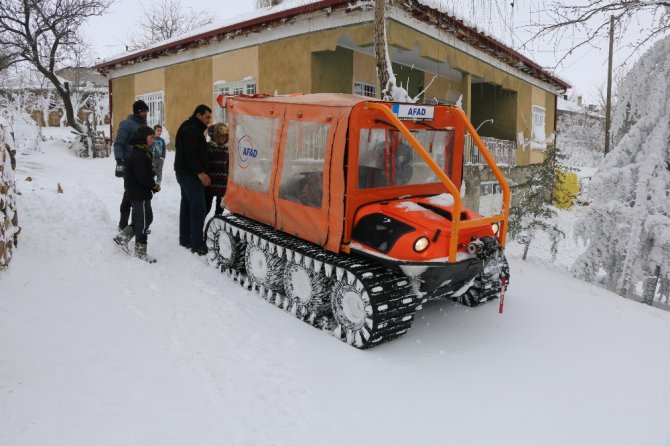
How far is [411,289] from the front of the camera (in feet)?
15.3

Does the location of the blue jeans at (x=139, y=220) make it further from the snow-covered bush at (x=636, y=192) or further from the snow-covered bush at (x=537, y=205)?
the snow-covered bush at (x=636, y=192)

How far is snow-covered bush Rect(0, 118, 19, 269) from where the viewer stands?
17.1 ft

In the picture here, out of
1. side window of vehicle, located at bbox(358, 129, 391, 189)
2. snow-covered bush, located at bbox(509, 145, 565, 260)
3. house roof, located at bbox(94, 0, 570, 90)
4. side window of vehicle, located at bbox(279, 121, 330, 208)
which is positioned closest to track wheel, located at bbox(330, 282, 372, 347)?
side window of vehicle, located at bbox(279, 121, 330, 208)

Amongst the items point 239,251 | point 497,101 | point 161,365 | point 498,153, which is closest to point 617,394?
point 161,365

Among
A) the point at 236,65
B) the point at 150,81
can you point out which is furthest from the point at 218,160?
the point at 150,81

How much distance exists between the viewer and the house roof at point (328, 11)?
10.4 metres

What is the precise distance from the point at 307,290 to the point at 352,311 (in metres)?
0.69

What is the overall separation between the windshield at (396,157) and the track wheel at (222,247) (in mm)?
2198

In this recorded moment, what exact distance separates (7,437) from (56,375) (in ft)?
2.29

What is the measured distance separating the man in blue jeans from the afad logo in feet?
2.39

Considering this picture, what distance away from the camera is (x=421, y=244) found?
14.2ft

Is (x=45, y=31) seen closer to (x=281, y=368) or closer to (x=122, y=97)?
(x=122, y=97)

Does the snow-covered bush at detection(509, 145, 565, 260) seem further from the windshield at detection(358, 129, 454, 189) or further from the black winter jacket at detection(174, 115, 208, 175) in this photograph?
the black winter jacket at detection(174, 115, 208, 175)

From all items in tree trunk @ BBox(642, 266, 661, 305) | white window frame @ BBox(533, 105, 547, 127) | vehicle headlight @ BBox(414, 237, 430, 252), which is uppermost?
white window frame @ BBox(533, 105, 547, 127)
